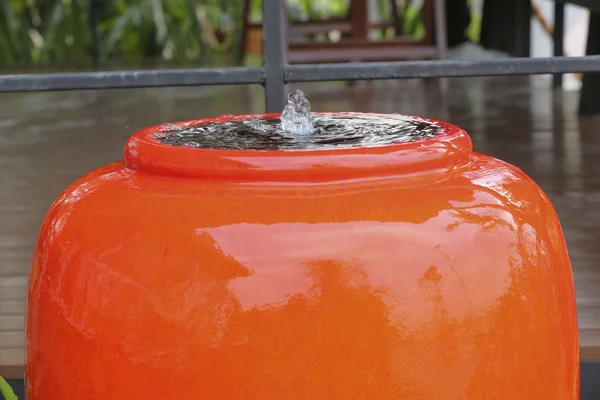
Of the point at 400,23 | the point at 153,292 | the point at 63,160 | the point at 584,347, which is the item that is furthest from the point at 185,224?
the point at 400,23

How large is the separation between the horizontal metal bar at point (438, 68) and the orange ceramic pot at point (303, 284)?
1.92 ft

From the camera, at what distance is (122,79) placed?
1457mm

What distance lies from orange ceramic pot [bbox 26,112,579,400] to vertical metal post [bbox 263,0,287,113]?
586 mm

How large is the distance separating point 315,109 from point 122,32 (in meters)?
3.29

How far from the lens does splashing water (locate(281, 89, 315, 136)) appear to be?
3.36 ft

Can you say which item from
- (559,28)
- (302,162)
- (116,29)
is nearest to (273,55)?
(302,162)

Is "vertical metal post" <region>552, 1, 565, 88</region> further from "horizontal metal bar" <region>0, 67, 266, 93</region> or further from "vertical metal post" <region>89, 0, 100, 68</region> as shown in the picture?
"horizontal metal bar" <region>0, 67, 266, 93</region>

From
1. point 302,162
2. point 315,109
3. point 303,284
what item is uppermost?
point 302,162

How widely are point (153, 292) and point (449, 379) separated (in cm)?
30

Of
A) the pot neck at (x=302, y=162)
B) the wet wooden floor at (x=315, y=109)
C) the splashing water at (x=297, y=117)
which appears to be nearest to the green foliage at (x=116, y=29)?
the wet wooden floor at (x=315, y=109)

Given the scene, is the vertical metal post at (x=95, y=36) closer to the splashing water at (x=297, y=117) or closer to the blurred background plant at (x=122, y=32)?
the blurred background plant at (x=122, y=32)

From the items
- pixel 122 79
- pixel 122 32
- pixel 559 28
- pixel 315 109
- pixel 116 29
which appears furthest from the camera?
pixel 122 32

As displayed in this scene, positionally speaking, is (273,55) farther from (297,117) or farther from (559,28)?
(559,28)

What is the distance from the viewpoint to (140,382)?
2.76ft
